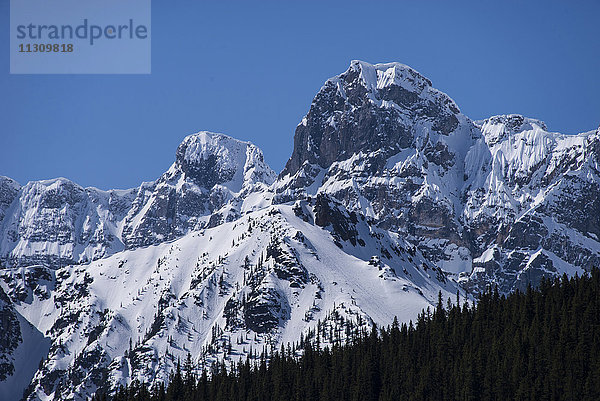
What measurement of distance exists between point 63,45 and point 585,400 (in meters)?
128

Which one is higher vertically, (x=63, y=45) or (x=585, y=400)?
(x=63, y=45)

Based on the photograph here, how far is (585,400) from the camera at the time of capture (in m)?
199

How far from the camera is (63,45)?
7525 inches
